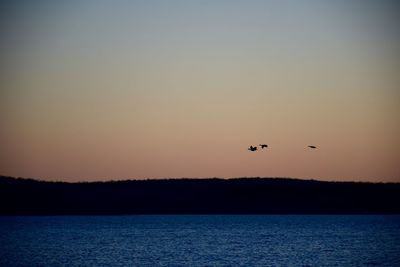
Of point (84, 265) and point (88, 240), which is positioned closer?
point (84, 265)

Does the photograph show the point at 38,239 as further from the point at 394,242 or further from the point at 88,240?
the point at 394,242

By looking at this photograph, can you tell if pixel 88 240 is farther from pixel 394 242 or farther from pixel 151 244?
pixel 394 242

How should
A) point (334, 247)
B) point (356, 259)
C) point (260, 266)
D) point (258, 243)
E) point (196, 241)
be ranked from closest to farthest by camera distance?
point (260, 266) → point (356, 259) → point (334, 247) → point (258, 243) → point (196, 241)

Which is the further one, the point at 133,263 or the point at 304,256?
the point at 304,256

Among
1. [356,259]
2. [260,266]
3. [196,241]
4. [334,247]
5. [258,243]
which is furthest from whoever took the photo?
[196,241]

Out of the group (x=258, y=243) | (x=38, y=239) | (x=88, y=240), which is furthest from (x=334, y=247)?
(x=38, y=239)

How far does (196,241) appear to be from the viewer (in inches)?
3789

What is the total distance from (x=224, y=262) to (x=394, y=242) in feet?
113

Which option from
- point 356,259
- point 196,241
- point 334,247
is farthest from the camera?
point 196,241

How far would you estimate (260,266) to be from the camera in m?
64.1

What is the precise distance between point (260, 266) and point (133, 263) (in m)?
11.7

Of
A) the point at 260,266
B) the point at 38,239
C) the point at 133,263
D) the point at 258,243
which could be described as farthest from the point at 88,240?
the point at 260,266

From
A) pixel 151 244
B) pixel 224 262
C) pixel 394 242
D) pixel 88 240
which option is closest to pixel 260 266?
pixel 224 262

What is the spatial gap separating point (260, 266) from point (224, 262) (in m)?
4.36
